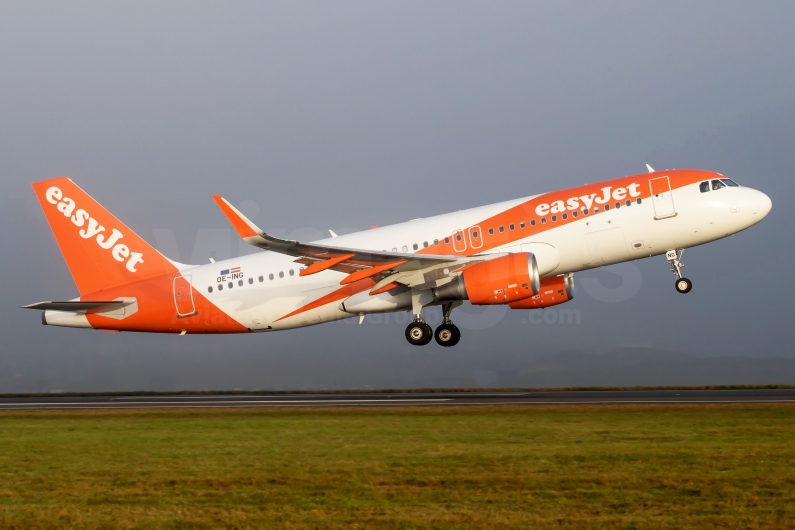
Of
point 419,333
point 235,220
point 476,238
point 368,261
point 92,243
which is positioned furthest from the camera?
point 92,243

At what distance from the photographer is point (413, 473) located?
15594 mm

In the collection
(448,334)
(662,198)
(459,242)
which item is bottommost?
(448,334)

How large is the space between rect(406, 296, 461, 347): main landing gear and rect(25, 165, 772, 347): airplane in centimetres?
5

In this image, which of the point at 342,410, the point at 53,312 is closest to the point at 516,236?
the point at 342,410

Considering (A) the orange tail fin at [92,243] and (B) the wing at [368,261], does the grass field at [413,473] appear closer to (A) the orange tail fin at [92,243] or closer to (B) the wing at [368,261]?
(B) the wing at [368,261]

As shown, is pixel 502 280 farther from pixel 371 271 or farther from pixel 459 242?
pixel 371 271

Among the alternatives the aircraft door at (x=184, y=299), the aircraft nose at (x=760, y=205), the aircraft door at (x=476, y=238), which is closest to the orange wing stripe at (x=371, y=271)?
the aircraft door at (x=476, y=238)

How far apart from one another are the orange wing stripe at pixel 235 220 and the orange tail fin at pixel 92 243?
32.1 ft

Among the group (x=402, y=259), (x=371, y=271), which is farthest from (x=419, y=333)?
(x=402, y=259)

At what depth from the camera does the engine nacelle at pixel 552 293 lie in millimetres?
34750

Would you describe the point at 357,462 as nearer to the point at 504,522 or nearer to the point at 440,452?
the point at 440,452

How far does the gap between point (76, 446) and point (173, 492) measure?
21.6 ft

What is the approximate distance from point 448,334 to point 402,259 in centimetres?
493

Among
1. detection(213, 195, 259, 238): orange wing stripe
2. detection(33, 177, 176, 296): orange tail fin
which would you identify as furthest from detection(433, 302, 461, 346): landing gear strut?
detection(33, 177, 176, 296): orange tail fin
